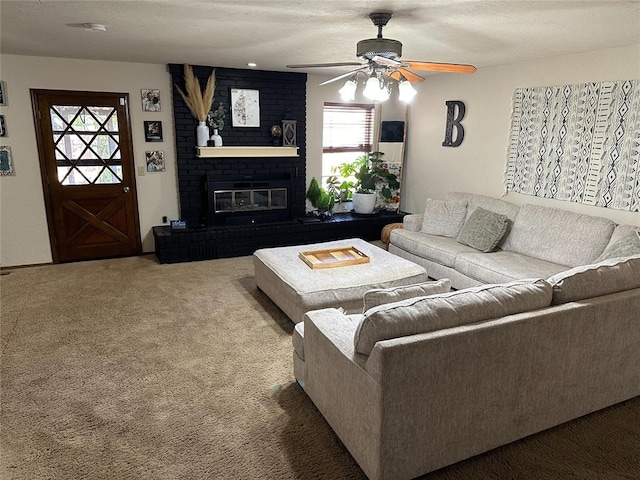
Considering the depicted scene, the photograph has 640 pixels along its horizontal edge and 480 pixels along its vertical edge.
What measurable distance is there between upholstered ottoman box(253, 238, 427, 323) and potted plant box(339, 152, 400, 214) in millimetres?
1978

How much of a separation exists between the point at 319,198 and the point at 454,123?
6.54 feet

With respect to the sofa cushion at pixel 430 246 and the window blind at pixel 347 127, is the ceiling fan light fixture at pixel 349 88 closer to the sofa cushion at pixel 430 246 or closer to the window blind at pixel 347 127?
the sofa cushion at pixel 430 246

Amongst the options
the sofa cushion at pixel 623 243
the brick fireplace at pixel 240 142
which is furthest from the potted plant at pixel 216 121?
the sofa cushion at pixel 623 243

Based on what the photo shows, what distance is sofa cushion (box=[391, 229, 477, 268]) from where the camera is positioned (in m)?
4.36

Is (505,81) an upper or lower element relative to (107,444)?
upper

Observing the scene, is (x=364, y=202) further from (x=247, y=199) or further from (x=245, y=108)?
(x=245, y=108)

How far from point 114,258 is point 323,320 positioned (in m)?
3.88

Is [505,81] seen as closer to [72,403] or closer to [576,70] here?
[576,70]

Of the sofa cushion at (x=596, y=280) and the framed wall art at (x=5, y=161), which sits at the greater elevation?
the framed wall art at (x=5, y=161)

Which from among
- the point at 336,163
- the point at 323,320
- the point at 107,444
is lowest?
the point at 107,444

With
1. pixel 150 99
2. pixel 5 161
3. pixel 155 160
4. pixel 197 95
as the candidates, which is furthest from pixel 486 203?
pixel 5 161

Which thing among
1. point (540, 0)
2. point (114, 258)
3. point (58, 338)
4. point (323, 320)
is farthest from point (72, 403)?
point (540, 0)

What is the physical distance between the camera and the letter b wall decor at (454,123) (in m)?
5.38

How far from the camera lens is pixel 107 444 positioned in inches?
89.3
